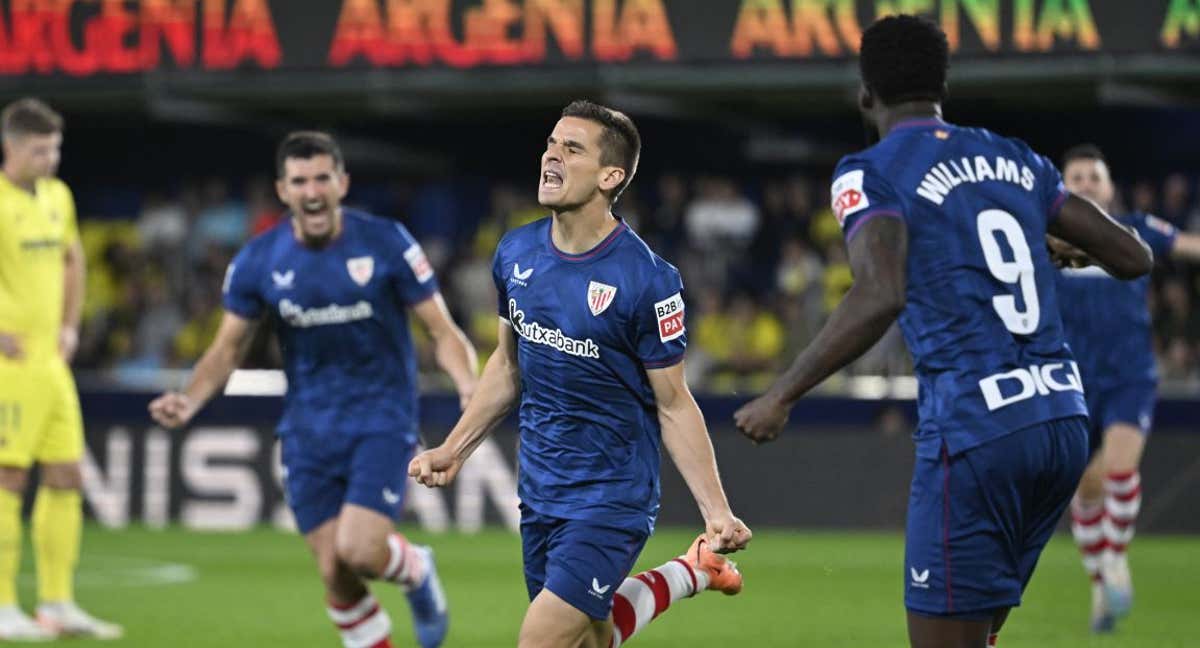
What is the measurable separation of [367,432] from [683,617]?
312 cm

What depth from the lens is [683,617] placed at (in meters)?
10.7

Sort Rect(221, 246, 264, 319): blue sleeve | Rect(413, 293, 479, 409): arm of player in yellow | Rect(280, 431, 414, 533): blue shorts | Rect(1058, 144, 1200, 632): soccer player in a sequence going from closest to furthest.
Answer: Rect(413, 293, 479, 409): arm of player in yellow, Rect(280, 431, 414, 533): blue shorts, Rect(221, 246, 264, 319): blue sleeve, Rect(1058, 144, 1200, 632): soccer player

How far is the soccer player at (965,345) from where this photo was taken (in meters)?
5.00

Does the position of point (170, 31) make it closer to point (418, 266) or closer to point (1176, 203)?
point (1176, 203)

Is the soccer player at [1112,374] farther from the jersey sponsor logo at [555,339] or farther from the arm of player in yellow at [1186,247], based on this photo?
the jersey sponsor logo at [555,339]

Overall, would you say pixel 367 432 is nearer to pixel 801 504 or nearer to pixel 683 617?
pixel 683 617

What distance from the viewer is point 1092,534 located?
9.75 meters

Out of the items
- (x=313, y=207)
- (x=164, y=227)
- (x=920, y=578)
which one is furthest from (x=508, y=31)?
(x=920, y=578)

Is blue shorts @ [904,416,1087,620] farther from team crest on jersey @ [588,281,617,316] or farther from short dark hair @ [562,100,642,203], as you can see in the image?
short dark hair @ [562,100,642,203]

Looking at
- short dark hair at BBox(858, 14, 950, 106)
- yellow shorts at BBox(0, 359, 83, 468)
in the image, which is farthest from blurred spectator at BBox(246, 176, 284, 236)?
short dark hair at BBox(858, 14, 950, 106)

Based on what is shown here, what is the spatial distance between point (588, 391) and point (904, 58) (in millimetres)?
1467

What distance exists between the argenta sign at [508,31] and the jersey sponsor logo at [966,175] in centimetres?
1261

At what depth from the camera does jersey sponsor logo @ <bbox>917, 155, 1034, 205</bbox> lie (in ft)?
16.5

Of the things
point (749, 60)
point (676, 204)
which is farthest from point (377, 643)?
point (676, 204)
